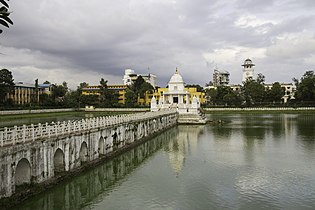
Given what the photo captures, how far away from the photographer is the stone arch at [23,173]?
719 inches

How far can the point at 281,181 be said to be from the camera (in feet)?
76.1

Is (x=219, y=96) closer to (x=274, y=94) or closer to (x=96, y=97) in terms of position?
(x=274, y=94)

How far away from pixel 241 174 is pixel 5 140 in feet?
55.9

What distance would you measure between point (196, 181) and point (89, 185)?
7.64 metres

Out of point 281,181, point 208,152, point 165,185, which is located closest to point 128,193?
Answer: point 165,185

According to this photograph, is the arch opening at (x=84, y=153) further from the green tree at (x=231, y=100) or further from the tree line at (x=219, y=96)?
the green tree at (x=231, y=100)

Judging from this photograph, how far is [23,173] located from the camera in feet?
60.4

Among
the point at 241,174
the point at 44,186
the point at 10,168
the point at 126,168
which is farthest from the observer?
Answer: the point at 126,168

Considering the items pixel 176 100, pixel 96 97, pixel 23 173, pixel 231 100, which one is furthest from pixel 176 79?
pixel 23 173

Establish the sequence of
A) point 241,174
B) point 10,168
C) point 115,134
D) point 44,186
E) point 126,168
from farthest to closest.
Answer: point 115,134 < point 126,168 < point 241,174 < point 44,186 < point 10,168

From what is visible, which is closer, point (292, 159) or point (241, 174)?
point (241, 174)

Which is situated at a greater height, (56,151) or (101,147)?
(56,151)

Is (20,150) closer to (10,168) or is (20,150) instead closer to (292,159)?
(10,168)

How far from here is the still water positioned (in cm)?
1883
